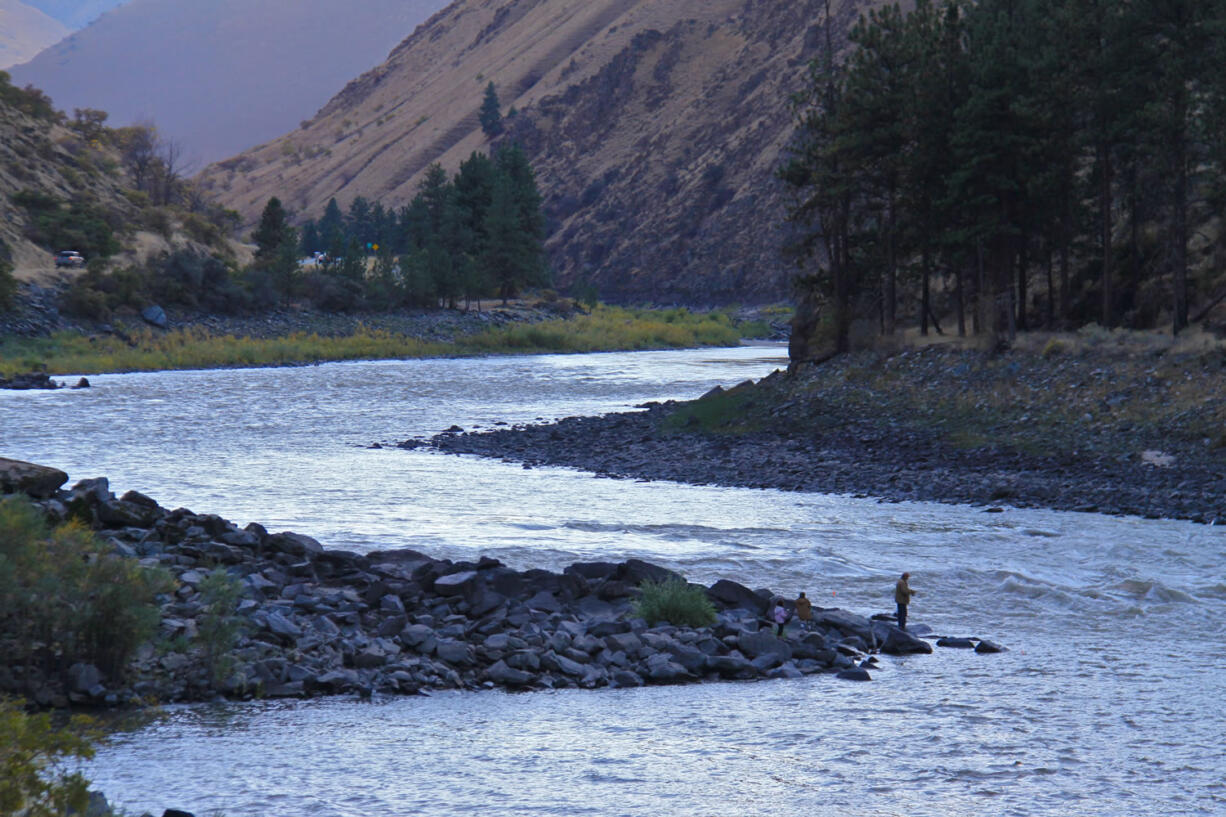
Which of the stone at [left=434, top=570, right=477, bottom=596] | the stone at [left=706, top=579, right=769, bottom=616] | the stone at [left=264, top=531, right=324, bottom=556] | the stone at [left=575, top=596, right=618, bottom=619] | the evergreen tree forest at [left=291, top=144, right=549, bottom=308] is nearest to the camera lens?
the stone at [left=575, top=596, right=618, bottom=619]

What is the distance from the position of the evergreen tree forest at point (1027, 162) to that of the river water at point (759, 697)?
16775 millimetres

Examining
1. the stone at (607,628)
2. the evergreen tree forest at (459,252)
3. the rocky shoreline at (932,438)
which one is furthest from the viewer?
the evergreen tree forest at (459,252)

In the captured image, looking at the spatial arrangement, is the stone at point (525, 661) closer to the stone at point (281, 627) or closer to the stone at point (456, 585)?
the stone at point (456, 585)

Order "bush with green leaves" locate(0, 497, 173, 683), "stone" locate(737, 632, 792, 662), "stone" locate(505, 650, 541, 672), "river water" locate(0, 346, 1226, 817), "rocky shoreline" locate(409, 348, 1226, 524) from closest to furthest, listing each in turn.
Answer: "river water" locate(0, 346, 1226, 817)
"bush with green leaves" locate(0, 497, 173, 683)
"stone" locate(505, 650, 541, 672)
"stone" locate(737, 632, 792, 662)
"rocky shoreline" locate(409, 348, 1226, 524)

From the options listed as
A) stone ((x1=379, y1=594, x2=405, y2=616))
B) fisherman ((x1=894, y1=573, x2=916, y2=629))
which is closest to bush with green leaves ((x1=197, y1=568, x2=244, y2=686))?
stone ((x1=379, y1=594, x2=405, y2=616))

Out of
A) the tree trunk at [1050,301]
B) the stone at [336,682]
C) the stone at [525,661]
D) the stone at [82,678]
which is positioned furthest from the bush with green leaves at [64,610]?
the tree trunk at [1050,301]

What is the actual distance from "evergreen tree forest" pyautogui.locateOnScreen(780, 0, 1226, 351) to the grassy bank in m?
38.2

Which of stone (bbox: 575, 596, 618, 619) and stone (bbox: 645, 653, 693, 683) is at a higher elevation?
stone (bbox: 575, 596, 618, 619)

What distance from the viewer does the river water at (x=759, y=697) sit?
10992mm

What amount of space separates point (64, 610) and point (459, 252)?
3706 inches

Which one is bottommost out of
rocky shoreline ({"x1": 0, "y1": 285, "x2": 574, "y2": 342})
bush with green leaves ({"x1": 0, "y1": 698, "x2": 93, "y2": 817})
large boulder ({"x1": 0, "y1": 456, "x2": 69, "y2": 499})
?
bush with green leaves ({"x1": 0, "y1": 698, "x2": 93, "y2": 817})

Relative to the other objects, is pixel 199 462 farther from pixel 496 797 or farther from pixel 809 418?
pixel 496 797

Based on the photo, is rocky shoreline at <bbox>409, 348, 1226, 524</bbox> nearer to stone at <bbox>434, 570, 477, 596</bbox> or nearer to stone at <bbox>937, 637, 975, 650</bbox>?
stone at <bbox>937, 637, 975, 650</bbox>

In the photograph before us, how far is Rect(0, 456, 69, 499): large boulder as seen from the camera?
60.9ft
